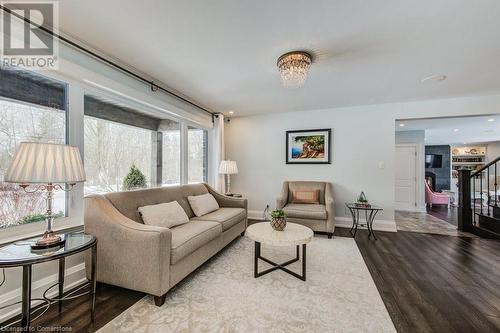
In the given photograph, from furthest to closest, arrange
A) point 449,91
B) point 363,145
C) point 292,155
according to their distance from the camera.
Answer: point 292,155 < point 363,145 < point 449,91

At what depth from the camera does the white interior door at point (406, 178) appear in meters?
5.73

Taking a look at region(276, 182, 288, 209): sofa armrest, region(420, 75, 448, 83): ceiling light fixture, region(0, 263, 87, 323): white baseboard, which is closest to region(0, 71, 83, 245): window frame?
region(0, 263, 87, 323): white baseboard

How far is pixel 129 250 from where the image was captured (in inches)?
70.2

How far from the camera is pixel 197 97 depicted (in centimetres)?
367

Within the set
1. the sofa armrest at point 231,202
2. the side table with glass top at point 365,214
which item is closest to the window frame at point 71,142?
the sofa armrest at point 231,202

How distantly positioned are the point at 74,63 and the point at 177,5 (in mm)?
1282

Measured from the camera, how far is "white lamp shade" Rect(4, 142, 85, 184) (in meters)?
1.30

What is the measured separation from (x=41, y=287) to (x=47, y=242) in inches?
27.1

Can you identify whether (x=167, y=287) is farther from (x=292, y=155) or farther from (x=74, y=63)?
(x=292, y=155)

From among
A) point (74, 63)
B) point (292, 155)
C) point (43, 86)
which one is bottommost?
point (292, 155)

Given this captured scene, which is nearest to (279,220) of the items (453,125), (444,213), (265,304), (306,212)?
(265,304)

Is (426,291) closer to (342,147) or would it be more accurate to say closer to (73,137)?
(342,147)

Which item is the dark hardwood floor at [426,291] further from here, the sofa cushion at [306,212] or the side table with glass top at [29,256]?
the sofa cushion at [306,212]

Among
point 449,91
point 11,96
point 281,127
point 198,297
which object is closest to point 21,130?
point 11,96
